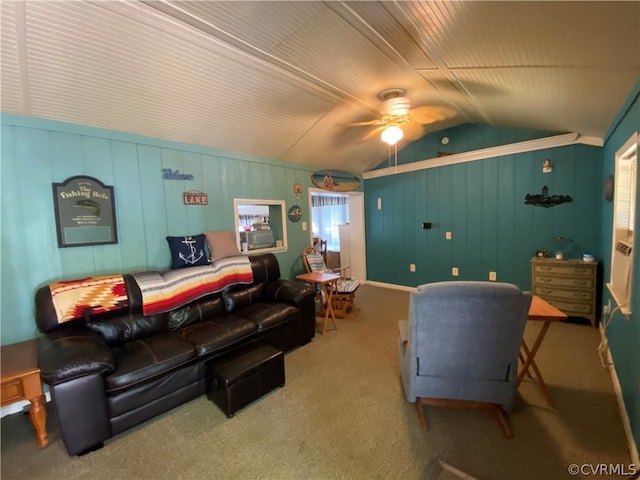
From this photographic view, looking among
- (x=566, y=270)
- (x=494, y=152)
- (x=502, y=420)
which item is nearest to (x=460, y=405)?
(x=502, y=420)

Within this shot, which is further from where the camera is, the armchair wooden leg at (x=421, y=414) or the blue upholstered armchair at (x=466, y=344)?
the armchair wooden leg at (x=421, y=414)

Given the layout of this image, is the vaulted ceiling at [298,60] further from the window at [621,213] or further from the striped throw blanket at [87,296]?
the striped throw blanket at [87,296]

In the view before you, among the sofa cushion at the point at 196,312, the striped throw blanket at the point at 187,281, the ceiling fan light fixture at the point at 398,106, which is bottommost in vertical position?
the sofa cushion at the point at 196,312

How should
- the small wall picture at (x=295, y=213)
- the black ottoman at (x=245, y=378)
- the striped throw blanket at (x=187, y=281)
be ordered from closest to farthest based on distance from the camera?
1. the black ottoman at (x=245, y=378)
2. the striped throw blanket at (x=187, y=281)
3. the small wall picture at (x=295, y=213)

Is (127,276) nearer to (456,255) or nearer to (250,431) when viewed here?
(250,431)

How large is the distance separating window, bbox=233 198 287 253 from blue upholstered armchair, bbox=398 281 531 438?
2.61 m

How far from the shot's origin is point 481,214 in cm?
421

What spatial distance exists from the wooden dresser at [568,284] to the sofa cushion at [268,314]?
10.1ft

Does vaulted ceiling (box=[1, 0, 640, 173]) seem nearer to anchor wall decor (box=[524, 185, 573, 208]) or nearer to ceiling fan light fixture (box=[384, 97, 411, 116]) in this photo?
ceiling fan light fixture (box=[384, 97, 411, 116])

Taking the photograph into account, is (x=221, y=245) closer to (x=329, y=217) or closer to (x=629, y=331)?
(x=629, y=331)

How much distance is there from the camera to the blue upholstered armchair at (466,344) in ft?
5.09

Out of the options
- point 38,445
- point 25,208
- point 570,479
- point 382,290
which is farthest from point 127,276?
point 382,290

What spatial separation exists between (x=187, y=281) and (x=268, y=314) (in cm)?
86

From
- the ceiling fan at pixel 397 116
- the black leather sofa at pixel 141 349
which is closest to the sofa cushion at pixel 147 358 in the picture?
the black leather sofa at pixel 141 349
